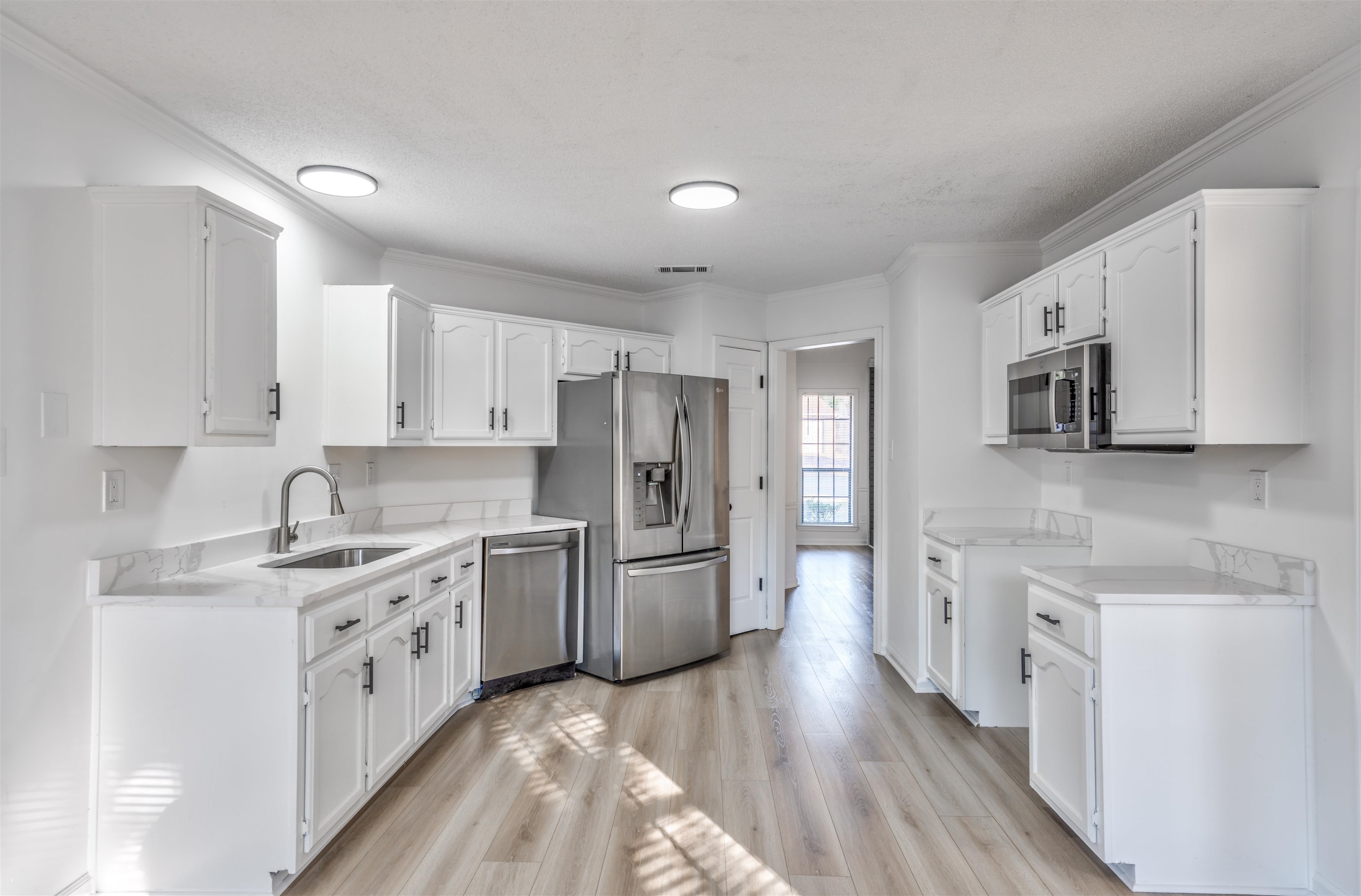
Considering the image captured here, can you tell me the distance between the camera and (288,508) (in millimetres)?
2771

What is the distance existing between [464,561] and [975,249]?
3.11 metres

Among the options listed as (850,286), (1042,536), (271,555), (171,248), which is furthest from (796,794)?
(850,286)

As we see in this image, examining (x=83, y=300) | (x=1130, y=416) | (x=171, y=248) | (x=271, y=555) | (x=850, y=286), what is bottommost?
(x=271, y=555)

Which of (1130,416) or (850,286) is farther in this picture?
(850,286)

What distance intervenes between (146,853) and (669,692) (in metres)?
2.26

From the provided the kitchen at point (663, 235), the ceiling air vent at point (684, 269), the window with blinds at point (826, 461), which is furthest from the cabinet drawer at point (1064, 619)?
the window with blinds at point (826, 461)

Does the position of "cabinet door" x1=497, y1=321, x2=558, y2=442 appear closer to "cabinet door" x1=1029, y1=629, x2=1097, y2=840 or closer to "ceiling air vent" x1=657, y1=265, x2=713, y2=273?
"ceiling air vent" x1=657, y1=265, x2=713, y2=273

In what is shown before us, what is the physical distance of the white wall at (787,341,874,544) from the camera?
881 cm

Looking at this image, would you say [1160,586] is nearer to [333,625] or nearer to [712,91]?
[712,91]

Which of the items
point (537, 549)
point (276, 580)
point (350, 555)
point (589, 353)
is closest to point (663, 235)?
point (589, 353)

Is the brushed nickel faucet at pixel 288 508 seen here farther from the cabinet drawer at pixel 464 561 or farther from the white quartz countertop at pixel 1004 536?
the white quartz countertop at pixel 1004 536

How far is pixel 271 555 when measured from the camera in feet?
9.09

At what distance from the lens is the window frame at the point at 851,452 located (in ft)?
29.1

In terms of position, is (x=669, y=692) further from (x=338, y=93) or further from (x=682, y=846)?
(x=338, y=93)
